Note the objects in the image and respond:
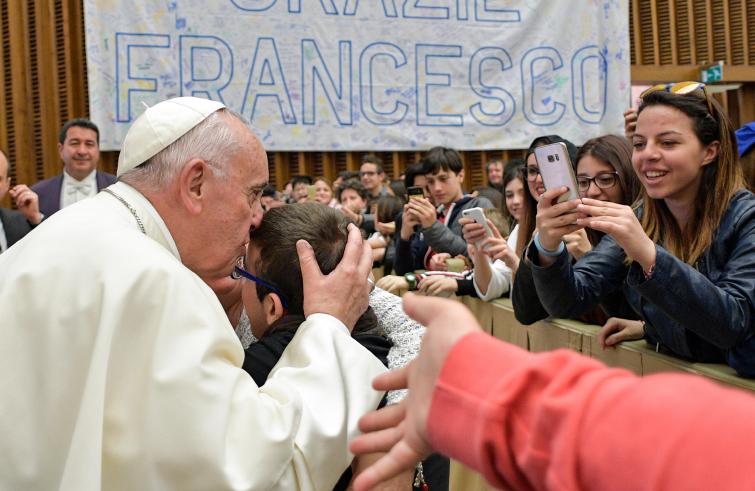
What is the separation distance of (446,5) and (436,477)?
727 centimetres

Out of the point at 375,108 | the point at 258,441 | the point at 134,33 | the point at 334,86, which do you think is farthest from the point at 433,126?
the point at 258,441

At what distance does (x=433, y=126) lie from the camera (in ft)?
27.0

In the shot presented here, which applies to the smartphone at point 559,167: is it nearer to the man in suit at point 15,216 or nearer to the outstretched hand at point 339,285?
the outstretched hand at point 339,285

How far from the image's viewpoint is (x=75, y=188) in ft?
17.7

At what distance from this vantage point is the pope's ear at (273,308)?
1597mm

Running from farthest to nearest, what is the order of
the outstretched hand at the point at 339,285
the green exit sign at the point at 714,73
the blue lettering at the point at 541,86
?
the green exit sign at the point at 714,73 → the blue lettering at the point at 541,86 → the outstretched hand at the point at 339,285

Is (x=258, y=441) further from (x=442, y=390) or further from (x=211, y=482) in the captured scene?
(x=442, y=390)

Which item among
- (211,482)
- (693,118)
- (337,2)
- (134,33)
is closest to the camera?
(211,482)

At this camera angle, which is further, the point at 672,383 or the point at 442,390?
the point at 442,390

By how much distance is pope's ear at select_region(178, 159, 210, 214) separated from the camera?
152cm

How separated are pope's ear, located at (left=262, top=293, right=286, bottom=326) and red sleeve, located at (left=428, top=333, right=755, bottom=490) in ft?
3.12

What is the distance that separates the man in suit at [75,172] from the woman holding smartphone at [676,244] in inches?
155

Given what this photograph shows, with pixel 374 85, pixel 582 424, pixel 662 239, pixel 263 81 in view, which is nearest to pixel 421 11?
pixel 374 85

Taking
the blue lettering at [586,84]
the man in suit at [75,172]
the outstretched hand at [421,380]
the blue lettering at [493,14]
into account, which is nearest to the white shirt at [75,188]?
the man in suit at [75,172]
